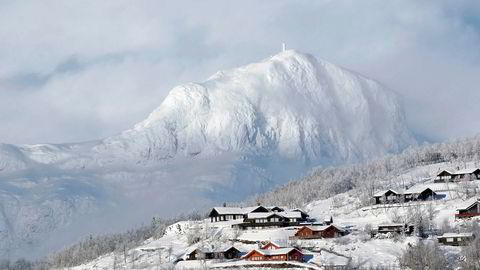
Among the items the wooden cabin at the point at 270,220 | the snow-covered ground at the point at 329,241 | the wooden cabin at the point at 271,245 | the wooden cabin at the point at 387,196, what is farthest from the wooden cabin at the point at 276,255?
the wooden cabin at the point at 387,196

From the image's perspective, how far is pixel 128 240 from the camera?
184375 mm

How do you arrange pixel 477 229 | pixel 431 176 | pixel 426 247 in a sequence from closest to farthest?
1. pixel 426 247
2. pixel 477 229
3. pixel 431 176

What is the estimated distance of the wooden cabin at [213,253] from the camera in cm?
13100

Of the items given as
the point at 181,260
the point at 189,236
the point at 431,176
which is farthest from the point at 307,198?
the point at 181,260

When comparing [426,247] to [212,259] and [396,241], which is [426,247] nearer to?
[396,241]

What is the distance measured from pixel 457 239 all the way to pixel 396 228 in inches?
476

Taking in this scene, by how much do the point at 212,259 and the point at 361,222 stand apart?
102ft

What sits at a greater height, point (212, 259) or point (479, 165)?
point (479, 165)

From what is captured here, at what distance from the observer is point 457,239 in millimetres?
122188

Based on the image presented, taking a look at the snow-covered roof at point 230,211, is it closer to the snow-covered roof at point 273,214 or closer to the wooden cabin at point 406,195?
the snow-covered roof at point 273,214

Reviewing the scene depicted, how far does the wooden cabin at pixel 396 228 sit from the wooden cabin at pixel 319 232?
6.64m

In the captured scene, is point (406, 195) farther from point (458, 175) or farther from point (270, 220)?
point (270, 220)

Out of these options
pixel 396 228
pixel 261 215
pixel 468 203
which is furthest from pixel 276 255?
pixel 468 203

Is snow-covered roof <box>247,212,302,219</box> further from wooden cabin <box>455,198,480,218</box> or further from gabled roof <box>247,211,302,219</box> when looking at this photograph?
wooden cabin <box>455,198,480,218</box>
